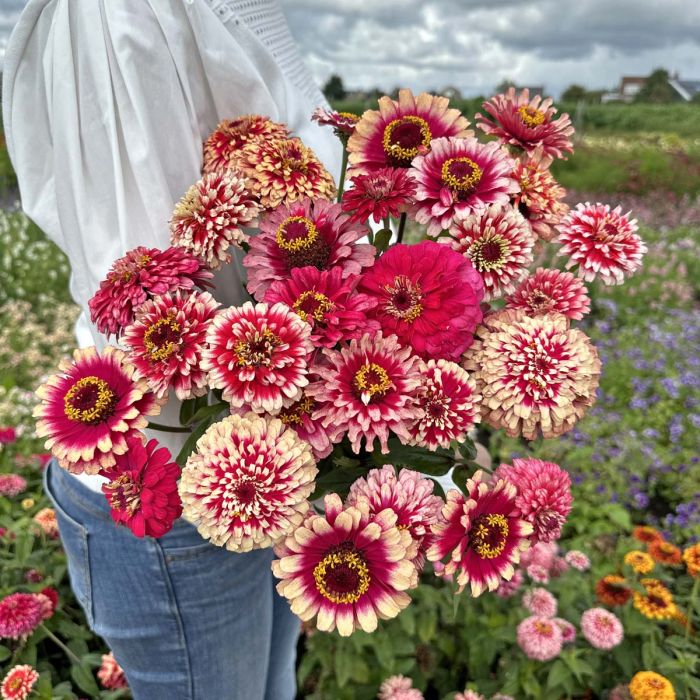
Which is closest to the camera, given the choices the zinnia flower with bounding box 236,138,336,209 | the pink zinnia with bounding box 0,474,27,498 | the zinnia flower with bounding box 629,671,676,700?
the zinnia flower with bounding box 236,138,336,209

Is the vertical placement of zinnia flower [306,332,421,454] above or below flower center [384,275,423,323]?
below

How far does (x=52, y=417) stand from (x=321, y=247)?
0.97ft

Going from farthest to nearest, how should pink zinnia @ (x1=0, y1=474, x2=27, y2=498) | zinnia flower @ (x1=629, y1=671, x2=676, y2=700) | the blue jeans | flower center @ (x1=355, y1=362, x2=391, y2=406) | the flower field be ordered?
pink zinnia @ (x1=0, y1=474, x2=27, y2=498) → the flower field → zinnia flower @ (x1=629, y1=671, x2=676, y2=700) → the blue jeans → flower center @ (x1=355, y1=362, x2=391, y2=406)

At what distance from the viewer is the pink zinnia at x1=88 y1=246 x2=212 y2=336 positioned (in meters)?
0.59

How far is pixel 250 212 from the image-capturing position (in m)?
0.62

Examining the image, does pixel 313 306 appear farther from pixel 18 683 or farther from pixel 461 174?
pixel 18 683

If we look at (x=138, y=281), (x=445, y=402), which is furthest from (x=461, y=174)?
(x=138, y=281)

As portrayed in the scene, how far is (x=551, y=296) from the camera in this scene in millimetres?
670

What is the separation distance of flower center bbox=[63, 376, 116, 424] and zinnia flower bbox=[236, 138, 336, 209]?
0.24 metres

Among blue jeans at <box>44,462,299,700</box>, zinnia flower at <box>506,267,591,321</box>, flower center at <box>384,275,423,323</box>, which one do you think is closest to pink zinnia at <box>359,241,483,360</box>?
flower center at <box>384,275,423,323</box>

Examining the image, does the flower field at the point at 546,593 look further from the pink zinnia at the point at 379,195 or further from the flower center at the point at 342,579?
the flower center at the point at 342,579

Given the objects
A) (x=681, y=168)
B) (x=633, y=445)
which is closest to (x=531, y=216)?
(x=633, y=445)

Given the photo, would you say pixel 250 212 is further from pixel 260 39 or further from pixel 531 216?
pixel 260 39

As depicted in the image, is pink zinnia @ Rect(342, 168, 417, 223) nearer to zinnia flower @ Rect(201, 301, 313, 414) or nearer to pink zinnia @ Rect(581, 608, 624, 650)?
zinnia flower @ Rect(201, 301, 313, 414)
